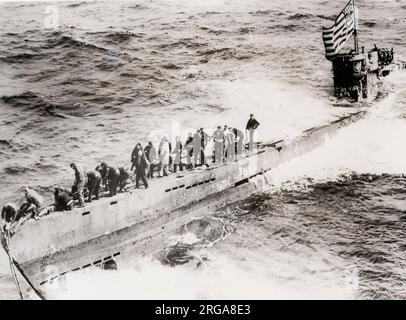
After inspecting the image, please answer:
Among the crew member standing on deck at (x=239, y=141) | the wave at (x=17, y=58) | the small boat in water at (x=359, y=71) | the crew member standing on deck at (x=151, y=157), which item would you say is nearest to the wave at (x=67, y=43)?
the wave at (x=17, y=58)

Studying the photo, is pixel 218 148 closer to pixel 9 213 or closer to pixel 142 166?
pixel 142 166

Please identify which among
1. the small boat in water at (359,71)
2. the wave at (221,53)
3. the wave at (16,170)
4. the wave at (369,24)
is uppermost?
the wave at (369,24)

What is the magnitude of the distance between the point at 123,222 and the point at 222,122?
9454 mm

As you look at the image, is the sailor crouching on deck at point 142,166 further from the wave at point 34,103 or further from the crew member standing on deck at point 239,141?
the wave at point 34,103

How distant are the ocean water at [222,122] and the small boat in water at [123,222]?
0.48m

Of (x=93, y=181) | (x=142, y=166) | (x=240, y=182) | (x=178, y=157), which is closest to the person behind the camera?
(x=93, y=181)

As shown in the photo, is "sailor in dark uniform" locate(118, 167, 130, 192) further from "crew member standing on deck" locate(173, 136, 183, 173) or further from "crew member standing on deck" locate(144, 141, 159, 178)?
"crew member standing on deck" locate(173, 136, 183, 173)

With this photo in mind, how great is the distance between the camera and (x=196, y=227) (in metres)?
13.8

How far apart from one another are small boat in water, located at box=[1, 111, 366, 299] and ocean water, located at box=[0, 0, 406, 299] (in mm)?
480

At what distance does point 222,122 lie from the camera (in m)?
20.1

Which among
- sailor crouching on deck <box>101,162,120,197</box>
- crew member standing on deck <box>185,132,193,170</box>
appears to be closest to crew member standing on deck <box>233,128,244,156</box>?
crew member standing on deck <box>185,132,193,170</box>

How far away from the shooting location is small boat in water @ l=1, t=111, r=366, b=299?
397 inches

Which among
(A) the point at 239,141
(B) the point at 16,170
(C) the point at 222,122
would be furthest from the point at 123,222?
(C) the point at 222,122

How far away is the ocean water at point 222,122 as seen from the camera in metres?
10.9
